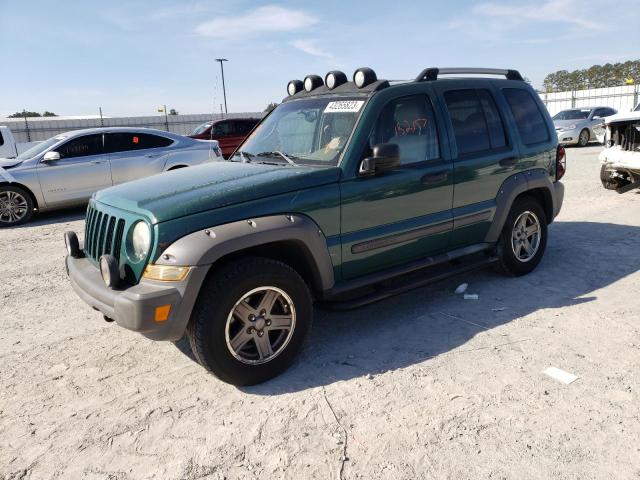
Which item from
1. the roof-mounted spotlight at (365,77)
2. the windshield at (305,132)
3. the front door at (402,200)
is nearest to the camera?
the front door at (402,200)

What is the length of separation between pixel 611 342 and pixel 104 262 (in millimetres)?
3496

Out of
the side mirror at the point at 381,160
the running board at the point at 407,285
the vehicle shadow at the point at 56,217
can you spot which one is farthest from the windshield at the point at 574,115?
the side mirror at the point at 381,160

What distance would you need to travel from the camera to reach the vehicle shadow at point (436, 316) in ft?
11.5

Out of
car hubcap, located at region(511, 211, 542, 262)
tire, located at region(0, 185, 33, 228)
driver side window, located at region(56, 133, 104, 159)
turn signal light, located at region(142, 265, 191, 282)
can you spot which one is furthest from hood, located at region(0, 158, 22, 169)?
car hubcap, located at region(511, 211, 542, 262)

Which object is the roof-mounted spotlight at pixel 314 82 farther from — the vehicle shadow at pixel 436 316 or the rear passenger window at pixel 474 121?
the vehicle shadow at pixel 436 316

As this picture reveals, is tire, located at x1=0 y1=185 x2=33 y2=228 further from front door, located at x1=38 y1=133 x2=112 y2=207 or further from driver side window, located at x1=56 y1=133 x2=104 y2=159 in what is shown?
driver side window, located at x1=56 y1=133 x2=104 y2=159

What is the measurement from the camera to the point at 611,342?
366cm

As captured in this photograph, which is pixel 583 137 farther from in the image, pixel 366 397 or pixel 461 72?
pixel 366 397

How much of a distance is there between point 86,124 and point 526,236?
29.5 metres

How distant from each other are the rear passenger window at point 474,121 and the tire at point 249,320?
205 centimetres

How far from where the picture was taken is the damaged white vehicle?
8.30m

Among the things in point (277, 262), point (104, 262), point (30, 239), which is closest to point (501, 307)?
point (277, 262)

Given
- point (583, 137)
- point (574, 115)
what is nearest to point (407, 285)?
point (583, 137)

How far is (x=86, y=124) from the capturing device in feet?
96.1
